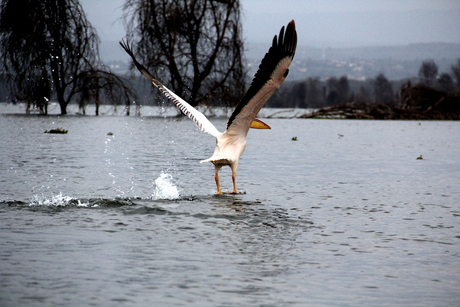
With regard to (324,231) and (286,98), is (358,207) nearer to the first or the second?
(324,231)

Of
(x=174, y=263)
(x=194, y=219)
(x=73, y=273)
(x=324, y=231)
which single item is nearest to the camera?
(x=73, y=273)

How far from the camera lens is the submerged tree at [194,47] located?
3406cm

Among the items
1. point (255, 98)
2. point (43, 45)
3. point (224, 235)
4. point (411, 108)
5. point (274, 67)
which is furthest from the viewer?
point (411, 108)

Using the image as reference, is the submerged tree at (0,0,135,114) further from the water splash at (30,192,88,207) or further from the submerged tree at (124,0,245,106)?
the water splash at (30,192,88,207)

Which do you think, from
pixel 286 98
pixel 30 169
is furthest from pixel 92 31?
pixel 286 98

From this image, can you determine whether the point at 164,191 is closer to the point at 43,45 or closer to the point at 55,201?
the point at 55,201

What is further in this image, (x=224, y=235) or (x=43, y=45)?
(x=43, y=45)

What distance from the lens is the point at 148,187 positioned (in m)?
10.6

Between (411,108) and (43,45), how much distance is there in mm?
24143

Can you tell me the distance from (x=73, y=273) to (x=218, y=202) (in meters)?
4.12

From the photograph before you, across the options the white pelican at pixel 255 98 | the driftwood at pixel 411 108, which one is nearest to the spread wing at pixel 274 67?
the white pelican at pixel 255 98

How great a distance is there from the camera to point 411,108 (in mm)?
43656

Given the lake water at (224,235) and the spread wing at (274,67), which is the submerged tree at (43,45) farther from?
the spread wing at (274,67)

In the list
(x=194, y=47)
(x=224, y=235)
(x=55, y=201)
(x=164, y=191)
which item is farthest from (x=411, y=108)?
(x=224, y=235)
